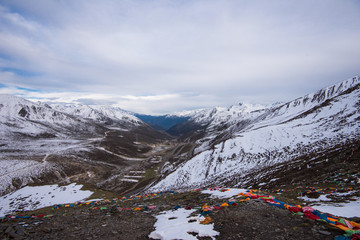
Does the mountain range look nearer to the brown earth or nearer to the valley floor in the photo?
the valley floor

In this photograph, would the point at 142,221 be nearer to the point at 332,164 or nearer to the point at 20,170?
the point at 332,164

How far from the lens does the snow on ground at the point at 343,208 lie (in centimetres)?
1080

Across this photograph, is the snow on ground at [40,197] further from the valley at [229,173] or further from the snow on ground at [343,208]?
the snow on ground at [343,208]

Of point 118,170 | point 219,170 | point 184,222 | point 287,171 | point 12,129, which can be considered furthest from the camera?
point 12,129

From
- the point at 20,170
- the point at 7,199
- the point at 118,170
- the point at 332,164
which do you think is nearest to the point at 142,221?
the point at 332,164

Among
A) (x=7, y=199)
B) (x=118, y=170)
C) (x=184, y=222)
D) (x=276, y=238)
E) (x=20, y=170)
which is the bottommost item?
(x=118, y=170)

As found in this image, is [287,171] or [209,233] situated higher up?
[209,233]

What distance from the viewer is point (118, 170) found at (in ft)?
377

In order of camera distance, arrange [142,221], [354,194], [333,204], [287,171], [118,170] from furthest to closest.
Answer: [118,170]
[287,171]
[354,194]
[333,204]
[142,221]

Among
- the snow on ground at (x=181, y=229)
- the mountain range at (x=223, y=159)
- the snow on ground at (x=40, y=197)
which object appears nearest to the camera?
the snow on ground at (x=181, y=229)

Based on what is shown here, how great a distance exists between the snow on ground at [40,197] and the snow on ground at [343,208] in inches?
1444

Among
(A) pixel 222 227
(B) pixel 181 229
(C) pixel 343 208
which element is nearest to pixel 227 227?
(A) pixel 222 227

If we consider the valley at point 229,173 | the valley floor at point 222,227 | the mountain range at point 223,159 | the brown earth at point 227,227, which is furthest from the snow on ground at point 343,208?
the mountain range at point 223,159

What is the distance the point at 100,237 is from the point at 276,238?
8.59 m
